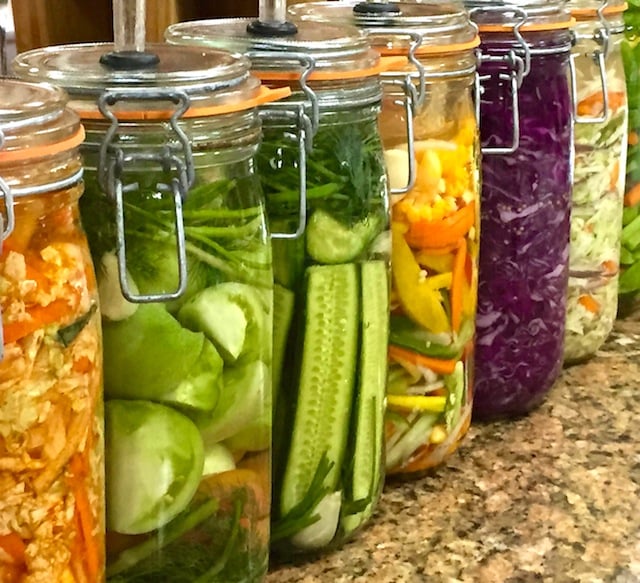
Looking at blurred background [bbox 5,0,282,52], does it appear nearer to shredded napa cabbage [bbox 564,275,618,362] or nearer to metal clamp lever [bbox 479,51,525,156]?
metal clamp lever [bbox 479,51,525,156]

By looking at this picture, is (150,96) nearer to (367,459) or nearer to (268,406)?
(268,406)

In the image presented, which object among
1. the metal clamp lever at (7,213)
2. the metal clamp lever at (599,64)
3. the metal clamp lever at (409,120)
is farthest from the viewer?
the metal clamp lever at (599,64)

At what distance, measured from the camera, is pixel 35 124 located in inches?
18.3

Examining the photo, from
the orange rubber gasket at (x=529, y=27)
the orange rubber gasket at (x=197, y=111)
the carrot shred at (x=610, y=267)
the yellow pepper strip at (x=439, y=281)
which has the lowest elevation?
the carrot shred at (x=610, y=267)

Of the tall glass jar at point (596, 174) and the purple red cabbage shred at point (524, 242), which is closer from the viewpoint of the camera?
the purple red cabbage shred at point (524, 242)

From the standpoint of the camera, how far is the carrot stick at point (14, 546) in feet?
1.64

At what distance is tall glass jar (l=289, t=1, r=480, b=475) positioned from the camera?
754mm

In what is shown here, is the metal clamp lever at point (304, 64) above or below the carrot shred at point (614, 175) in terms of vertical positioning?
above

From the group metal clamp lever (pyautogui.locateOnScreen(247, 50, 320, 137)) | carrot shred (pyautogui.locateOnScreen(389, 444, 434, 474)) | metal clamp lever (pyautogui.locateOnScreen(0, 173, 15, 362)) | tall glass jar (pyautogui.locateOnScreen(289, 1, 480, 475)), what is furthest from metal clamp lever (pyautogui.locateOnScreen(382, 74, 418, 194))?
metal clamp lever (pyautogui.locateOnScreen(0, 173, 15, 362))

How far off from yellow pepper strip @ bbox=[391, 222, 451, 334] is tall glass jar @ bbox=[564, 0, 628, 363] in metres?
0.26

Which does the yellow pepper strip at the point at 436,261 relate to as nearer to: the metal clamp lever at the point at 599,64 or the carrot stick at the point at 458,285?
the carrot stick at the point at 458,285

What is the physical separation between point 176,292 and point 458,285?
0.32 metres

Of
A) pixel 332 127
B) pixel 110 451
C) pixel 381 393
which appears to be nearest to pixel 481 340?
pixel 381 393

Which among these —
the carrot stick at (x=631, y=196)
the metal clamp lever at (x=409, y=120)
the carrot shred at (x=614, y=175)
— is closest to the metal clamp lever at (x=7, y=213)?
the metal clamp lever at (x=409, y=120)
